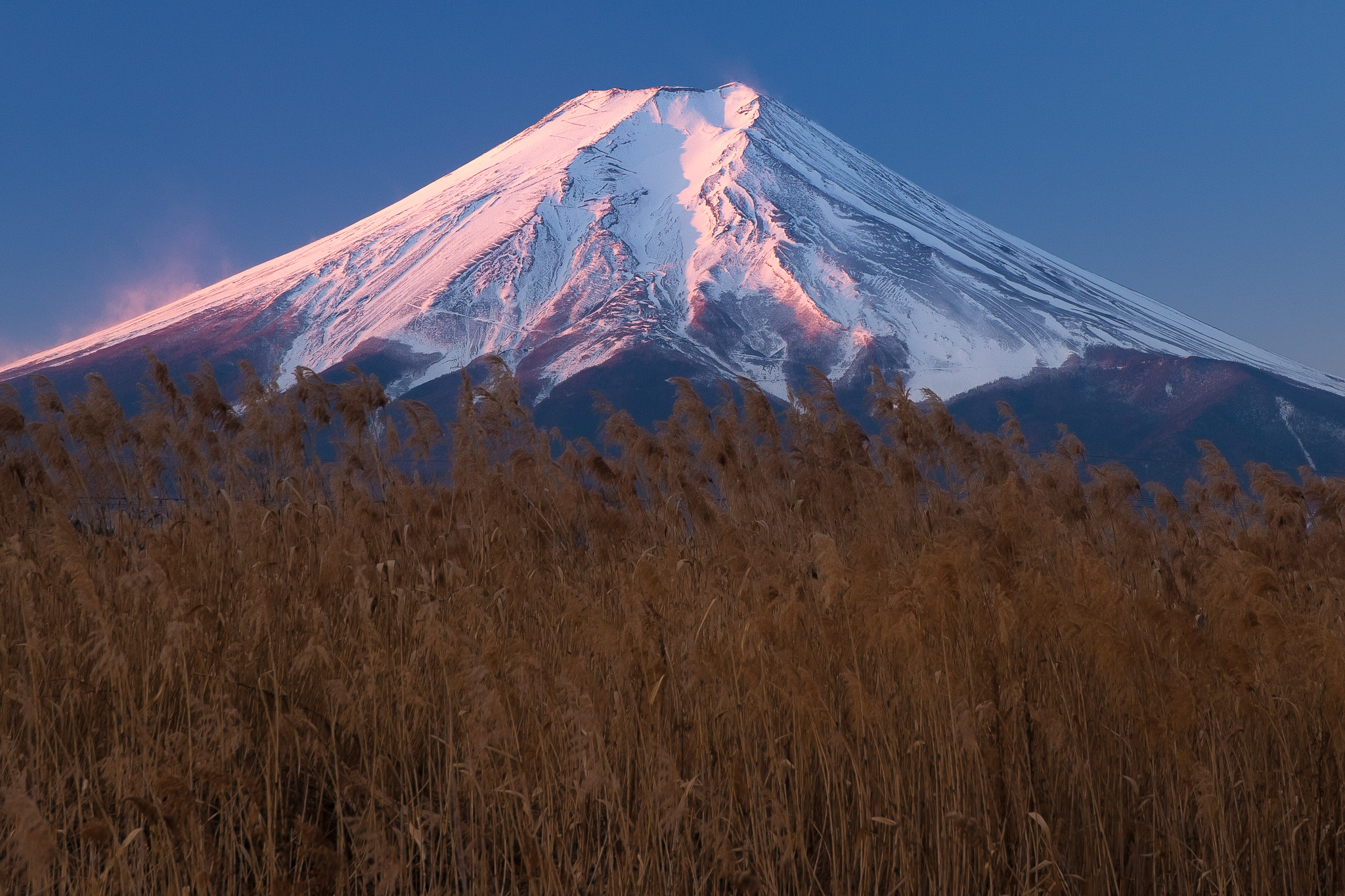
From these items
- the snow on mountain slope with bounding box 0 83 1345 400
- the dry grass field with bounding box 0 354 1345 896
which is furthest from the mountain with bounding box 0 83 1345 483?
the dry grass field with bounding box 0 354 1345 896

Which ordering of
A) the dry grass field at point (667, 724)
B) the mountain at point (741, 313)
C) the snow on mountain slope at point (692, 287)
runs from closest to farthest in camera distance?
the dry grass field at point (667, 724), the mountain at point (741, 313), the snow on mountain slope at point (692, 287)

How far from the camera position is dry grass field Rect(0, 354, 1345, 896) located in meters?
1.72

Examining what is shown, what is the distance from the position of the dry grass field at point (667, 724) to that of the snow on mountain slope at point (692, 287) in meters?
124

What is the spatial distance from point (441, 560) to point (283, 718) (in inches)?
90.5

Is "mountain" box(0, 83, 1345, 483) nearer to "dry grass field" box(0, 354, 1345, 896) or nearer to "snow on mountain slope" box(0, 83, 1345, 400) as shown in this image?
"snow on mountain slope" box(0, 83, 1345, 400)

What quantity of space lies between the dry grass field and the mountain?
125 meters

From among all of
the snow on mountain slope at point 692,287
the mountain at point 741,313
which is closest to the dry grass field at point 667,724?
the snow on mountain slope at point 692,287

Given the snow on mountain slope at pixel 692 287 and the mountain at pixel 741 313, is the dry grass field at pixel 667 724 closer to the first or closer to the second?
the snow on mountain slope at pixel 692 287

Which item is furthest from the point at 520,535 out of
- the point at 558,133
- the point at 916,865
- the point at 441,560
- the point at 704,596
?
the point at 558,133

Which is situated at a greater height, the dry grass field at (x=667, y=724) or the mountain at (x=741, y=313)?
the mountain at (x=741, y=313)

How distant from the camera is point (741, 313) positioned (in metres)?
148

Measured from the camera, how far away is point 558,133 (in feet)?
545

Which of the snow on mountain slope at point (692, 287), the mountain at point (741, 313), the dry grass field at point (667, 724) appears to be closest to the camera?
the dry grass field at point (667, 724)

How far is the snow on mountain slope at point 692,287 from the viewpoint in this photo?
453ft
